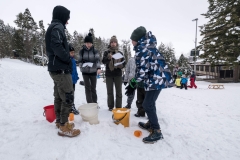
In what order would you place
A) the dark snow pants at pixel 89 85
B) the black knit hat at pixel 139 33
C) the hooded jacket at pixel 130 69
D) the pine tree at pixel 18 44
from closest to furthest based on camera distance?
the black knit hat at pixel 139 33, the dark snow pants at pixel 89 85, the hooded jacket at pixel 130 69, the pine tree at pixel 18 44

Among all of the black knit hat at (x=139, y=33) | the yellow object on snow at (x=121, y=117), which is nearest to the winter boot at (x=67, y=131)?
the yellow object on snow at (x=121, y=117)

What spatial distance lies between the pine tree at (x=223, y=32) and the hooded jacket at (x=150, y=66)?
18618 millimetres

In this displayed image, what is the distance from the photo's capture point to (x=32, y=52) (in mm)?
40125

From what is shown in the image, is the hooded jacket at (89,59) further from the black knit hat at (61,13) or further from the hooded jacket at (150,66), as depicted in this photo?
the hooded jacket at (150,66)

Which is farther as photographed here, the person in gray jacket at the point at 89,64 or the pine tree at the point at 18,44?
the pine tree at the point at 18,44

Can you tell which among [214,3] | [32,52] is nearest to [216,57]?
[214,3]

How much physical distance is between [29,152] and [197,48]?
82.3 feet

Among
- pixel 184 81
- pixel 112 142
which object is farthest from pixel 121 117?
pixel 184 81

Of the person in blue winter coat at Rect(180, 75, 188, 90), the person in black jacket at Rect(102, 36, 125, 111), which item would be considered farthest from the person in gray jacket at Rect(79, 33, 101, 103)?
the person in blue winter coat at Rect(180, 75, 188, 90)

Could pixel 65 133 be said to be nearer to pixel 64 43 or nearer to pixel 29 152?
pixel 29 152

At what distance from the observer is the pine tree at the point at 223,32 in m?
17.4

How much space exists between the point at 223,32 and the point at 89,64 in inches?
807

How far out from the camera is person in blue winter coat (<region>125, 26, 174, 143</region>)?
9.00 ft

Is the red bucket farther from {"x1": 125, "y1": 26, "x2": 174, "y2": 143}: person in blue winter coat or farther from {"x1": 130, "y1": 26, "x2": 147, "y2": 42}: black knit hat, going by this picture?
{"x1": 130, "y1": 26, "x2": 147, "y2": 42}: black knit hat
